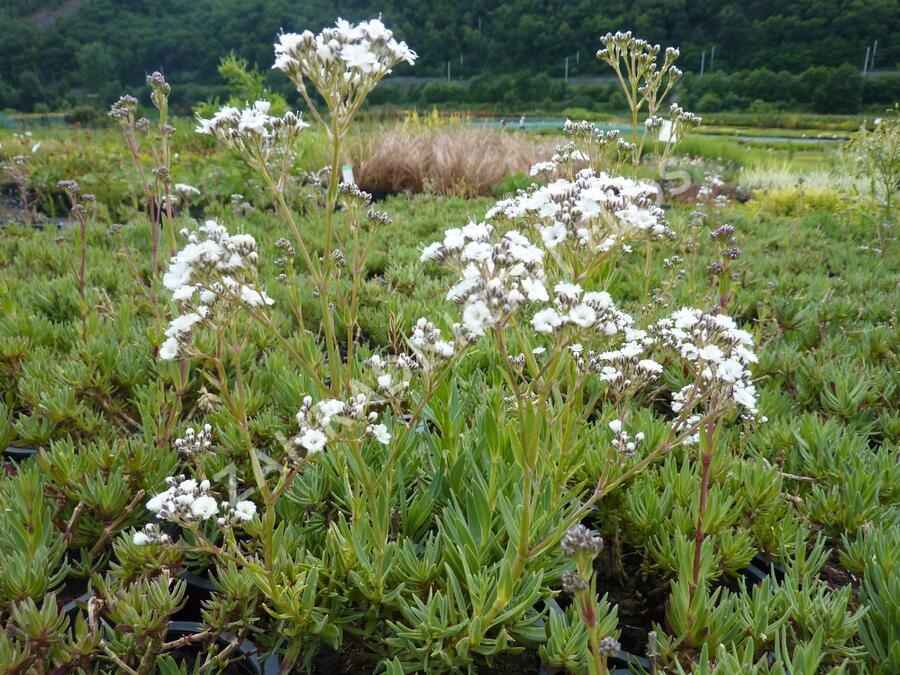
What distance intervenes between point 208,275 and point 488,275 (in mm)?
704

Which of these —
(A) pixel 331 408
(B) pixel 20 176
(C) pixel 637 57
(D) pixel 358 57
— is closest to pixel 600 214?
(D) pixel 358 57

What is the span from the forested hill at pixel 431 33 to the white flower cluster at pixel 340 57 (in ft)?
192

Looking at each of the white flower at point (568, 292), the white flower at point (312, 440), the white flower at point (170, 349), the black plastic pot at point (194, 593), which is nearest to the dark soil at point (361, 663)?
the black plastic pot at point (194, 593)

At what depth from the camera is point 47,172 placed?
946 centimetres

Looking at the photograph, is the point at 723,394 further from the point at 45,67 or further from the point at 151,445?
the point at 45,67

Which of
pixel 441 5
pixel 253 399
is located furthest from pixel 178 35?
pixel 253 399

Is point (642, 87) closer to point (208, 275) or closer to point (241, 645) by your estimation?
point (208, 275)

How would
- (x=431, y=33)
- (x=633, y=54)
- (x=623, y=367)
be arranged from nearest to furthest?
(x=623, y=367)
(x=633, y=54)
(x=431, y=33)

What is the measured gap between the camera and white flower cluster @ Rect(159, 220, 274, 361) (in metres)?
1.32

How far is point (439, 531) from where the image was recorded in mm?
1683

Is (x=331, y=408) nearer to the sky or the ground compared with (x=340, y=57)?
nearer to the ground

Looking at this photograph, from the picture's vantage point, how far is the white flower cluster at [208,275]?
4.34 feet

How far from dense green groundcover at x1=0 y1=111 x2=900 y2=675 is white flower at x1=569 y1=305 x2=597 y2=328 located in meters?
0.46

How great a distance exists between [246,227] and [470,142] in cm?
668
